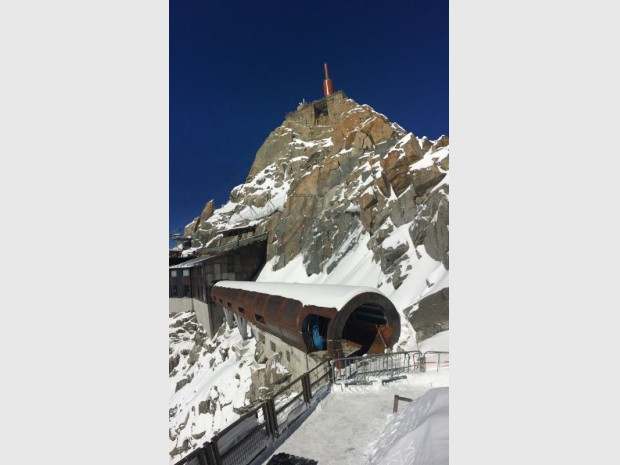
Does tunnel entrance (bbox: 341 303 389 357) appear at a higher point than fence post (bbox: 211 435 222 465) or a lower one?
lower

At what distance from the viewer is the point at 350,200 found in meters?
33.0

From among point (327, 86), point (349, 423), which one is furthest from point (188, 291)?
point (327, 86)

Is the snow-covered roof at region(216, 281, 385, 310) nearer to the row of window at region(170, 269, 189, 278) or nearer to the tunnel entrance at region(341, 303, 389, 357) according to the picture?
the tunnel entrance at region(341, 303, 389, 357)

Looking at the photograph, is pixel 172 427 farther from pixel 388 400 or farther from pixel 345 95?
pixel 345 95

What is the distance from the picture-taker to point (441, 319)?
15000 mm

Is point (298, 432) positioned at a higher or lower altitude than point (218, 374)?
higher

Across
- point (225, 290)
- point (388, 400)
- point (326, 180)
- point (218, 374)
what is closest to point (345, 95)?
point (326, 180)

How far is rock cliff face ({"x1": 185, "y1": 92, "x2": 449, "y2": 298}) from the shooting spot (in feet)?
72.2

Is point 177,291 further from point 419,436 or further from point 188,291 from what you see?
point 419,436

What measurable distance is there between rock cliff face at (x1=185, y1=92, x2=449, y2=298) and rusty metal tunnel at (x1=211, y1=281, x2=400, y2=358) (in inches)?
233

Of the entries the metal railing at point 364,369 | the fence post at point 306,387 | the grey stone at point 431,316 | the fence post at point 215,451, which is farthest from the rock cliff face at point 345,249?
the fence post at point 215,451

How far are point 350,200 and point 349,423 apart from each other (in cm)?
2757

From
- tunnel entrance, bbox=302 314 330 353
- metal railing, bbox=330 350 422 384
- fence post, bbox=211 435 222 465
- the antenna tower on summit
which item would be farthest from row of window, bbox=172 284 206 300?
the antenna tower on summit

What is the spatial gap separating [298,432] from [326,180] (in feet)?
112
